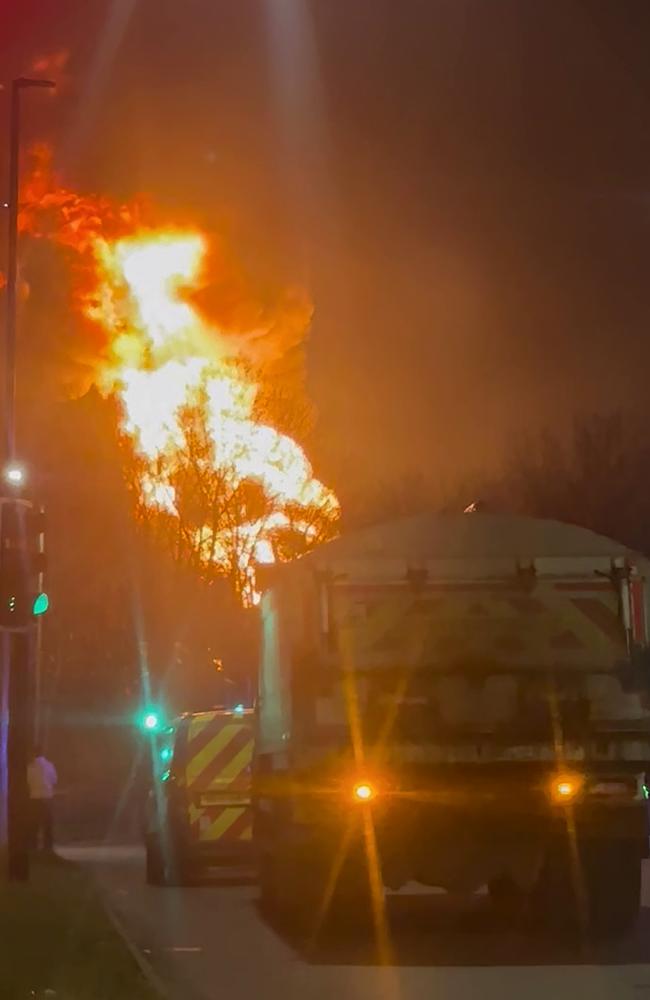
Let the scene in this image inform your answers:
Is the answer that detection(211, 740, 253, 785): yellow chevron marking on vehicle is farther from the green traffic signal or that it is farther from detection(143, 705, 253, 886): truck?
the green traffic signal

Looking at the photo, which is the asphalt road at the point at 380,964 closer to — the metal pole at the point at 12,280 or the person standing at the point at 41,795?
the person standing at the point at 41,795

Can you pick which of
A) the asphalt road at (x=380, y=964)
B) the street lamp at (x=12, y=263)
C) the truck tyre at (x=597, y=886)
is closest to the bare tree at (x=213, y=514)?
the street lamp at (x=12, y=263)

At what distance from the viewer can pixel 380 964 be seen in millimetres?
12172

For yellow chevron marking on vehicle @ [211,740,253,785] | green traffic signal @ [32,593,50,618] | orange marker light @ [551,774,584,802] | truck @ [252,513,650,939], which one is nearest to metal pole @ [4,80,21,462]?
yellow chevron marking on vehicle @ [211,740,253,785]

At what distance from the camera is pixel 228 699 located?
40719mm

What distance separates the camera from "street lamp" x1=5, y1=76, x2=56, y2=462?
82.9ft

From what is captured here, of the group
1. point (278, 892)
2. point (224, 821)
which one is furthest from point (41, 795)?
point (278, 892)

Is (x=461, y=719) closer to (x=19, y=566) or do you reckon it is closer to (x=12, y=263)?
(x=19, y=566)

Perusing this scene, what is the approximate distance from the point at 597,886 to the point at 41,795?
447 inches

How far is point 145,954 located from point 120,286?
2220 centimetres

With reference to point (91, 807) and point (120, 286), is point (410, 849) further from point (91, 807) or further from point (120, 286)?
point (91, 807)

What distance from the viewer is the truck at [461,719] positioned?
41.9ft

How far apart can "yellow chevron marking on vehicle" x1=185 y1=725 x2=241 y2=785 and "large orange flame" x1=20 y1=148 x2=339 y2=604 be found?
774 centimetres

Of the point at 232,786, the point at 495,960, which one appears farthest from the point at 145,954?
the point at 232,786
